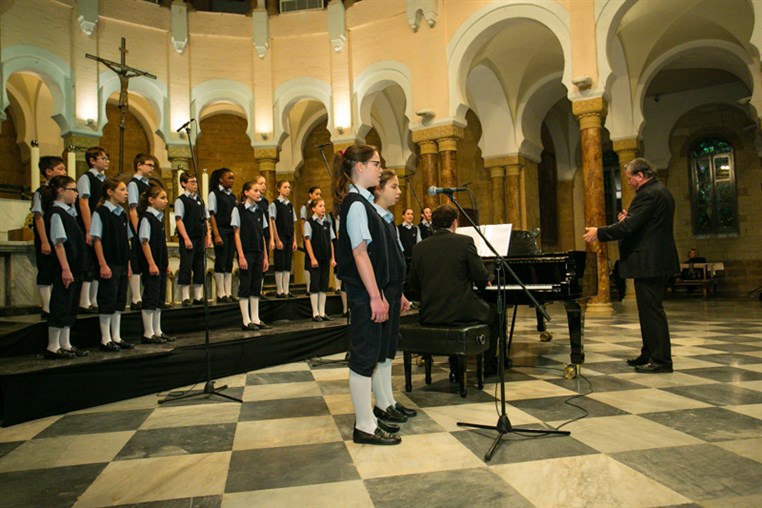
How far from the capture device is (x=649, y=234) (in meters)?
4.88

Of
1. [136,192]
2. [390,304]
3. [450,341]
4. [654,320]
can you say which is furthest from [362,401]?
[136,192]

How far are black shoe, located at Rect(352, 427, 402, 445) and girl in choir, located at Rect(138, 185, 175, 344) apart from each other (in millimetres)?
3033

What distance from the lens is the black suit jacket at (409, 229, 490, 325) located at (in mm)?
4109

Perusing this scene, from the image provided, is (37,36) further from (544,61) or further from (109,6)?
(544,61)

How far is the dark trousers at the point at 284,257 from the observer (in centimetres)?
829

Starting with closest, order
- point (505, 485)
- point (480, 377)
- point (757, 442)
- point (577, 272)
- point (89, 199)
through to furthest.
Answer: point (505, 485) → point (757, 442) → point (480, 377) → point (577, 272) → point (89, 199)

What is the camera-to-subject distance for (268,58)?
14.2 m

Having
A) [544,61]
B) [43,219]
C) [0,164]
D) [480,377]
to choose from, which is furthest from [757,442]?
[0,164]

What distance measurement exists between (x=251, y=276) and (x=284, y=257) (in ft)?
6.85

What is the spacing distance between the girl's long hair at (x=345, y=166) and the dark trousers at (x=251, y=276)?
3.29 meters

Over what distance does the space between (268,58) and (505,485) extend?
13.8 m

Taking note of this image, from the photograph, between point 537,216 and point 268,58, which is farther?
point 537,216

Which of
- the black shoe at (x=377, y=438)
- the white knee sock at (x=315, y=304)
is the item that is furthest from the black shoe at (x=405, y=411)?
the white knee sock at (x=315, y=304)

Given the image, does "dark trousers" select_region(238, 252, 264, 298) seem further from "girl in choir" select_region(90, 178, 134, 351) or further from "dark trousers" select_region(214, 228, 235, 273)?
"girl in choir" select_region(90, 178, 134, 351)
